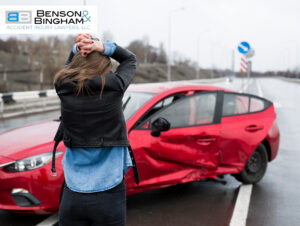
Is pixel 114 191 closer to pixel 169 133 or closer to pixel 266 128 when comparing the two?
pixel 169 133

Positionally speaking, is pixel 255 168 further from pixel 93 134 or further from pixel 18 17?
pixel 18 17

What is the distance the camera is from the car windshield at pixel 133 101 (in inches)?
174

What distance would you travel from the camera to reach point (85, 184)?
2.03 m

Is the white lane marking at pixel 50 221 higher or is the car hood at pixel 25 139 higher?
the car hood at pixel 25 139

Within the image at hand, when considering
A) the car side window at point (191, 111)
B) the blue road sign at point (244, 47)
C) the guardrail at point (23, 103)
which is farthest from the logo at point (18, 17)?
the car side window at point (191, 111)

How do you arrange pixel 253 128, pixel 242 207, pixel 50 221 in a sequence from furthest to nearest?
pixel 253 128, pixel 242 207, pixel 50 221

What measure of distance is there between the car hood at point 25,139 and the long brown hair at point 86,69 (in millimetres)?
2069

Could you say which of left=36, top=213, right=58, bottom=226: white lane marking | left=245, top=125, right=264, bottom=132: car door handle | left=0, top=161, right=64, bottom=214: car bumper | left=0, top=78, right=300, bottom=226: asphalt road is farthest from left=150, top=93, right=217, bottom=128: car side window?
left=36, top=213, right=58, bottom=226: white lane marking

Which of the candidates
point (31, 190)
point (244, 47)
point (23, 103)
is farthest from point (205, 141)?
point (244, 47)

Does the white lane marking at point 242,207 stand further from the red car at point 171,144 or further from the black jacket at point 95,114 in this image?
the black jacket at point 95,114

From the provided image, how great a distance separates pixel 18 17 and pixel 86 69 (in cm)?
1888

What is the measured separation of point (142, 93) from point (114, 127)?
9.11 feet

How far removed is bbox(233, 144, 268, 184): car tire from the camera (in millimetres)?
5348

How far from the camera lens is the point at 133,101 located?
4.64 metres
